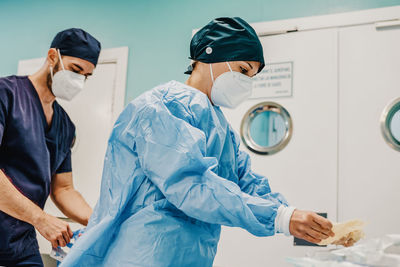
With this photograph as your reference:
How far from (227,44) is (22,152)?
91 centimetres

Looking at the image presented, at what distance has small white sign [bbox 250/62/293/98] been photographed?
80.5 inches

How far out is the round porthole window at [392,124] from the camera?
1.82m

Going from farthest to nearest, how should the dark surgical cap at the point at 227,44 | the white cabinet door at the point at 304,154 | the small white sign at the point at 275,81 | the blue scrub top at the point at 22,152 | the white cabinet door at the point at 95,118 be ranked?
the white cabinet door at the point at 95,118, the small white sign at the point at 275,81, the white cabinet door at the point at 304,154, the blue scrub top at the point at 22,152, the dark surgical cap at the point at 227,44

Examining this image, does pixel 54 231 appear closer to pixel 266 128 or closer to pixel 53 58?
pixel 53 58

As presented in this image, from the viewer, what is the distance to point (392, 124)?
6.03ft

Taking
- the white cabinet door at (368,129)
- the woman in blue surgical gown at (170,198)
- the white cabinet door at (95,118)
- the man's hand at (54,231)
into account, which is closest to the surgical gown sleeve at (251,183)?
the woman in blue surgical gown at (170,198)

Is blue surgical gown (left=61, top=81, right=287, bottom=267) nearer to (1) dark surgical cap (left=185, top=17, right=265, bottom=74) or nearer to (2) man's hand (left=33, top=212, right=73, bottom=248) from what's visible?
(1) dark surgical cap (left=185, top=17, right=265, bottom=74)

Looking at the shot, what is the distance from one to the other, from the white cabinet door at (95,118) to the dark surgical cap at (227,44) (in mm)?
1217

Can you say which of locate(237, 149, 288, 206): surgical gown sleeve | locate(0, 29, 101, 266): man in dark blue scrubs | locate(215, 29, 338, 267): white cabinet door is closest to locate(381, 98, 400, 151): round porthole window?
locate(215, 29, 338, 267): white cabinet door

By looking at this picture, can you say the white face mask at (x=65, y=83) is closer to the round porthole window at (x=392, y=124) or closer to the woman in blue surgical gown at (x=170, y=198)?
the woman in blue surgical gown at (x=170, y=198)

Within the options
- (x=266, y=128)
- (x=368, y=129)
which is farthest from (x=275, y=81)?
(x=368, y=129)

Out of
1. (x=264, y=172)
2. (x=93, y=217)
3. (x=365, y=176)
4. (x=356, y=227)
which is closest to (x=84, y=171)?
(x=264, y=172)

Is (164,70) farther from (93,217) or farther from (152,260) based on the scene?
(152,260)

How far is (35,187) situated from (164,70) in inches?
41.3
